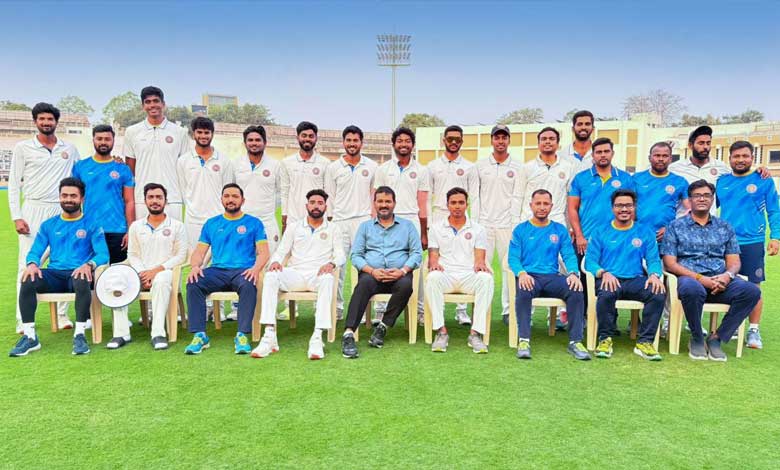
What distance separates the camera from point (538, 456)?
2.80 m

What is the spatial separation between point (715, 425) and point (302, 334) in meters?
3.20

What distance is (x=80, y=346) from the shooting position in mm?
4445

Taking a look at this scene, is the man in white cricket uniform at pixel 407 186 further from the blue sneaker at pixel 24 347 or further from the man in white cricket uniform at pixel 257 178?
the blue sneaker at pixel 24 347

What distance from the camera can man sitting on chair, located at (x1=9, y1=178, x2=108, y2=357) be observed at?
15.0 feet

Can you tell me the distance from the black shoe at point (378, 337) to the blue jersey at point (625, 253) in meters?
1.74

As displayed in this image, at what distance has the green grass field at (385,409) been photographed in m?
2.81

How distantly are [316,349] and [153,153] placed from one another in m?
2.53

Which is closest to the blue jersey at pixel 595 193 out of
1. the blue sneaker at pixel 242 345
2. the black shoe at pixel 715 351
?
the black shoe at pixel 715 351

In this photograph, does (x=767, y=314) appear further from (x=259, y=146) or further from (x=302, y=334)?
(x=259, y=146)

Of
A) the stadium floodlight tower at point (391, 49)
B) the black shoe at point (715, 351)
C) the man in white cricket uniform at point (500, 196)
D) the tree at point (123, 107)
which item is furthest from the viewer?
the tree at point (123, 107)

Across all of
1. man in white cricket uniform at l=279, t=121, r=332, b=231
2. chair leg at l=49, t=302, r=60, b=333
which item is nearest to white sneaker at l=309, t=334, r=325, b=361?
man in white cricket uniform at l=279, t=121, r=332, b=231

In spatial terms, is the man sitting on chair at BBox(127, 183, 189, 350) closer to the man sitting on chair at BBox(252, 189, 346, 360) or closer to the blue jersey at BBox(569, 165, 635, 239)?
the man sitting on chair at BBox(252, 189, 346, 360)

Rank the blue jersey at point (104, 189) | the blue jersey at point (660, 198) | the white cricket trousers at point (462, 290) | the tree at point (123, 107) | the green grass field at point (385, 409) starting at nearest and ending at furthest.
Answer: the green grass field at point (385, 409) < the white cricket trousers at point (462, 290) < the blue jersey at point (660, 198) < the blue jersey at point (104, 189) < the tree at point (123, 107)

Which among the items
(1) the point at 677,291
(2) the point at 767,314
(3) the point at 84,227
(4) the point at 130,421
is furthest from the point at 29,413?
(2) the point at 767,314
